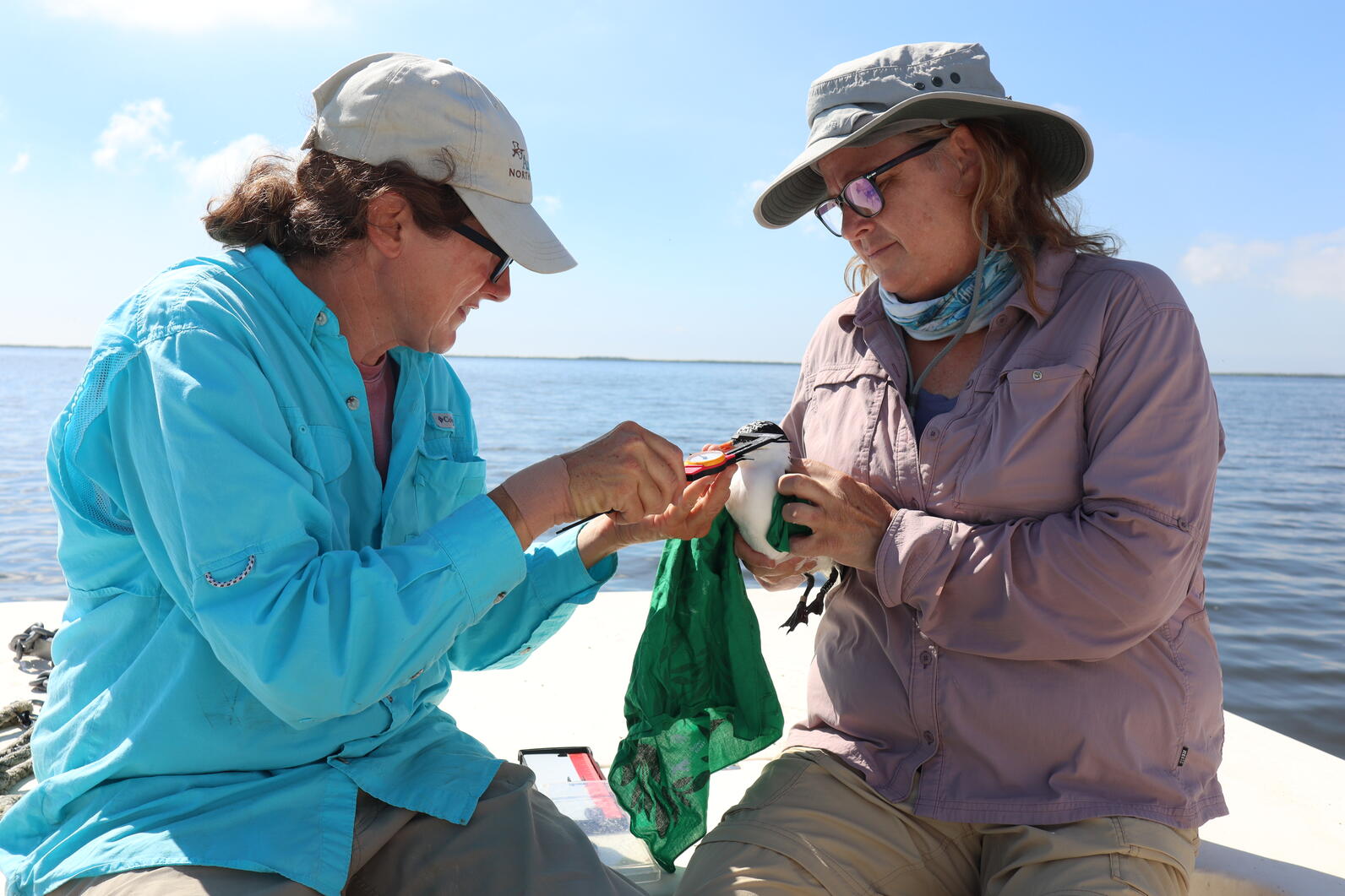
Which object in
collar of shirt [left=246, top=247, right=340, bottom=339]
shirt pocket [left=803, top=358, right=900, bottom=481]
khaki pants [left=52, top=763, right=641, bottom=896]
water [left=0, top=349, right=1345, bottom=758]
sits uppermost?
collar of shirt [left=246, top=247, right=340, bottom=339]

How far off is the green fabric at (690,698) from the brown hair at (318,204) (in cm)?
110

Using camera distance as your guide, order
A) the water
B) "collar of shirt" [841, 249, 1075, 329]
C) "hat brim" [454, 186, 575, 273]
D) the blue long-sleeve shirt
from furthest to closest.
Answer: the water, "collar of shirt" [841, 249, 1075, 329], "hat brim" [454, 186, 575, 273], the blue long-sleeve shirt

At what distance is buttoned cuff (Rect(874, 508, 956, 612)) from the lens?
7.43 feet

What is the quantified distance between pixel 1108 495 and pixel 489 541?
1.36 metres

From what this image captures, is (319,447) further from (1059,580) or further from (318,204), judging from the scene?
(1059,580)

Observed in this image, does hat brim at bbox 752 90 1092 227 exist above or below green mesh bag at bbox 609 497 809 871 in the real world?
above

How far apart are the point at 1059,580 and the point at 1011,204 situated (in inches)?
40.8

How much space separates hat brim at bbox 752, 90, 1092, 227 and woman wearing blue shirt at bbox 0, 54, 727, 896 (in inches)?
32.7

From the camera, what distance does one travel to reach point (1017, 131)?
8.66 ft

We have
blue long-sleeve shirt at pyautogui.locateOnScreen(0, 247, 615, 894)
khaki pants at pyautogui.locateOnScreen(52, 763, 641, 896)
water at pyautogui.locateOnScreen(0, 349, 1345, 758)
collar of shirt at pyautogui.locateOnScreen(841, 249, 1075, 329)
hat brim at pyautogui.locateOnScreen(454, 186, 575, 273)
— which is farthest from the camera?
water at pyautogui.locateOnScreen(0, 349, 1345, 758)

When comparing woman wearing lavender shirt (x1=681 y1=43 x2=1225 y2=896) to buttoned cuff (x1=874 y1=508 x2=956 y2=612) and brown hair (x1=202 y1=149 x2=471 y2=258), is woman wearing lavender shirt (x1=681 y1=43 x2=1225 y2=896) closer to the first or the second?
buttoned cuff (x1=874 y1=508 x2=956 y2=612)

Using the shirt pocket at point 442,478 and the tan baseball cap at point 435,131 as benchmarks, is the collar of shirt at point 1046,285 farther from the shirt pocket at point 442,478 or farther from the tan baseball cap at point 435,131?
the shirt pocket at point 442,478

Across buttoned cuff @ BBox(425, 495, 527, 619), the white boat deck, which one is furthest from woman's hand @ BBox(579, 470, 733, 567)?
the white boat deck

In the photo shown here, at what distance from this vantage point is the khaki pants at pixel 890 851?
2078 millimetres
